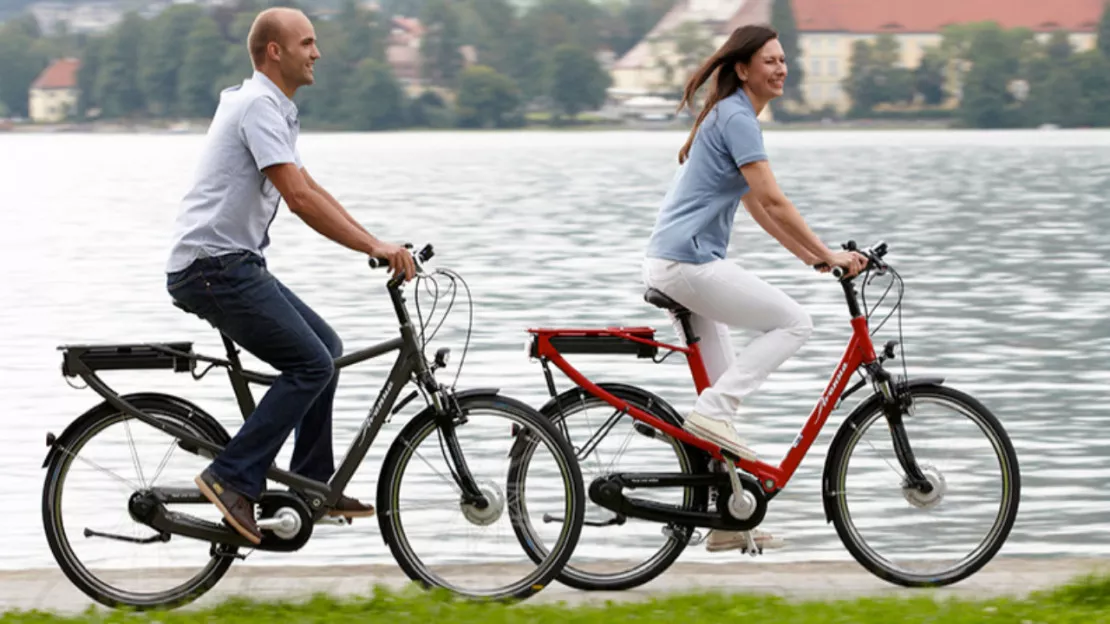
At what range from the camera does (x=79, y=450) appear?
6473 mm

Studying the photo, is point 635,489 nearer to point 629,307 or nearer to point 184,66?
point 629,307

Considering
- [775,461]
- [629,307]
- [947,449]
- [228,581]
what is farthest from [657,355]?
[629,307]

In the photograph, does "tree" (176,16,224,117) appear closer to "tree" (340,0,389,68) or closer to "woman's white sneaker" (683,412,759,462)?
"tree" (340,0,389,68)

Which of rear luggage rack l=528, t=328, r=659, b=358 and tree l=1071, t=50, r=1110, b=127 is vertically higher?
tree l=1071, t=50, r=1110, b=127

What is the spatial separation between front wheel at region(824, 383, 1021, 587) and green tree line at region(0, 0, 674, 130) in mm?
159767

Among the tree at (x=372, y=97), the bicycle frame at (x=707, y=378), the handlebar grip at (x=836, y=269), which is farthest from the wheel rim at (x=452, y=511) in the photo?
the tree at (x=372, y=97)

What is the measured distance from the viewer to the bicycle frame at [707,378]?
6.71 meters

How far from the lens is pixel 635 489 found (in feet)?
22.3

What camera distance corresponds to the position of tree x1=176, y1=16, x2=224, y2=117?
564 feet

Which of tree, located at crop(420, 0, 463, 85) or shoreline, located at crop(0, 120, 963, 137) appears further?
tree, located at crop(420, 0, 463, 85)

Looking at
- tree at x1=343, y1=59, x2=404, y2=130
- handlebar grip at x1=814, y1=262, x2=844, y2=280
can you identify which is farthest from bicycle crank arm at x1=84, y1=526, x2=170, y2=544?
tree at x1=343, y1=59, x2=404, y2=130

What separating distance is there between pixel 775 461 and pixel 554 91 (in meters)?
168

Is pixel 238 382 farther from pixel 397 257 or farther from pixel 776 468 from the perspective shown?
pixel 776 468

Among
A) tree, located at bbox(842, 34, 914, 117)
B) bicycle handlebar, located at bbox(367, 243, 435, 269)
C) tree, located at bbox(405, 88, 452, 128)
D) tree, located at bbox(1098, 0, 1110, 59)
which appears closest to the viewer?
bicycle handlebar, located at bbox(367, 243, 435, 269)
